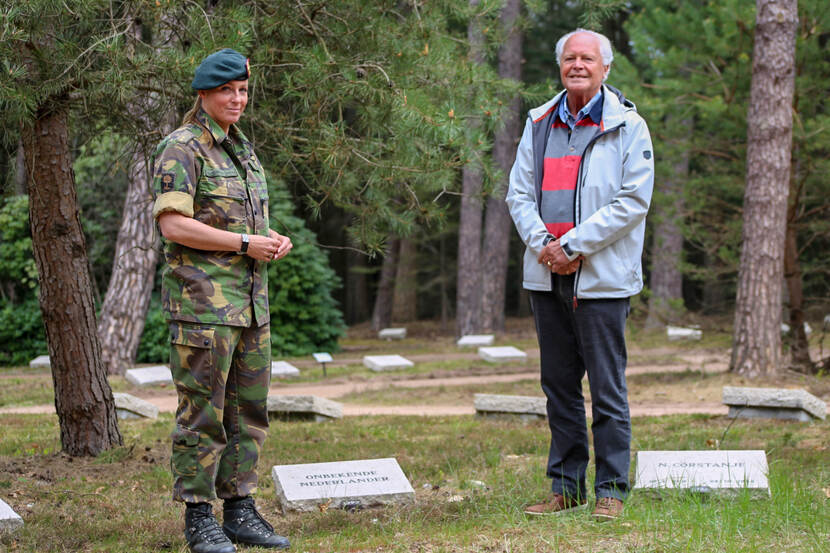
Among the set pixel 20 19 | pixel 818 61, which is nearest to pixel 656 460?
pixel 20 19

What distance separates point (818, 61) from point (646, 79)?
29.8 ft

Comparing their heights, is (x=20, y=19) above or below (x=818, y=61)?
below

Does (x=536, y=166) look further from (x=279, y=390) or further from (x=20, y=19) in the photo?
(x=279, y=390)

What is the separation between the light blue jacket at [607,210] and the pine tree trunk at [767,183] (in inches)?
244

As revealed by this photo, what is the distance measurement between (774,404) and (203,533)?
5369 millimetres

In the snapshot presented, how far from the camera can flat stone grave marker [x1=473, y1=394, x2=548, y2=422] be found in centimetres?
768

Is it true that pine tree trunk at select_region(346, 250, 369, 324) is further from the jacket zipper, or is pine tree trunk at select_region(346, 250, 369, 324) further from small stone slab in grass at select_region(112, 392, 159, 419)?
the jacket zipper

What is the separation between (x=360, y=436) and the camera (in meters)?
6.98

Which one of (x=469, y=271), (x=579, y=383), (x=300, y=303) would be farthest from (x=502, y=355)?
(x=579, y=383)

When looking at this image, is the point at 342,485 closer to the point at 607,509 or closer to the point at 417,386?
the point at 607,509

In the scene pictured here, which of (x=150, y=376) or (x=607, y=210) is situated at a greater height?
(x=607, y=210)

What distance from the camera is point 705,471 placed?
461 centimetres

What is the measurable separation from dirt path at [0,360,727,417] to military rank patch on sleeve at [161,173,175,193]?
17.3ft

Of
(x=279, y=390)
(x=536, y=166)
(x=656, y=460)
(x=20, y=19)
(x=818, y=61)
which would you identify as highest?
(x=818, y=61)
